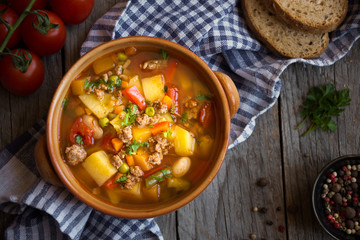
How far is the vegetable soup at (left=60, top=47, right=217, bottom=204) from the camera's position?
259 cm

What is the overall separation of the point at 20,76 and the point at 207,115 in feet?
4.55

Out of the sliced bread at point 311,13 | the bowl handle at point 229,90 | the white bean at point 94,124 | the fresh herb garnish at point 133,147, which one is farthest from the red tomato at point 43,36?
the sliced bread at point 311,13

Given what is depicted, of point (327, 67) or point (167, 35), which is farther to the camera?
point (327, 67)

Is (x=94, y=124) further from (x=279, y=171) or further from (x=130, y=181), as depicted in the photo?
(x=279, y=171)

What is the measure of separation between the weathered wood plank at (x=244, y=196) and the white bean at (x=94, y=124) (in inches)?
40.9

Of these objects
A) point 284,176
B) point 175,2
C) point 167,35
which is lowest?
point 284,176

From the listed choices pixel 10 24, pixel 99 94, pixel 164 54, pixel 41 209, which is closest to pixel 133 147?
pixel 99 94

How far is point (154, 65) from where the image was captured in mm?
2672

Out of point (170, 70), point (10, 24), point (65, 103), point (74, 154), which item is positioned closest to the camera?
point (74, 154)

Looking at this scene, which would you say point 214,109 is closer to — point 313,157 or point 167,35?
point 167,35

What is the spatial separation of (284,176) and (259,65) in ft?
3.15

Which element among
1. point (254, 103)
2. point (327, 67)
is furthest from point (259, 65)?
point (327, 67)

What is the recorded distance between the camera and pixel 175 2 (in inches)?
119

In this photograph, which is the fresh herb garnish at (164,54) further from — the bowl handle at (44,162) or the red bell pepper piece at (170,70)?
the bowl handle at (44,162)
